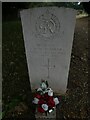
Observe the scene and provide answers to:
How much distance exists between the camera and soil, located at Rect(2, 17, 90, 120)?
14.8 feet

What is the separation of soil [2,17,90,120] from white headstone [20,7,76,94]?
0.34 meters

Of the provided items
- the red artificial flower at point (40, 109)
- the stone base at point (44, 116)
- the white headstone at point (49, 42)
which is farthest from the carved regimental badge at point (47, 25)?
the stone base at point (44, 116)

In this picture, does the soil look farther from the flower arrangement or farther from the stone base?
the flower arrangement

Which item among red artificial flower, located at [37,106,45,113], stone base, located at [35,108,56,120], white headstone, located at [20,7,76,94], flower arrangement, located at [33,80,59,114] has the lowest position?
stone base, located at [35,108,56,120]

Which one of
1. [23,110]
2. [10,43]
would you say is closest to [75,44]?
[10,43]

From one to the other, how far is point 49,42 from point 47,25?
0.31m

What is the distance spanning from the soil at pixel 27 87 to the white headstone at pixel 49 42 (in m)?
0.34

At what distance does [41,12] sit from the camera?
408 centimetres

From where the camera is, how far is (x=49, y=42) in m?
4.30

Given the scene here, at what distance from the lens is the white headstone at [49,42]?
13.4 feet

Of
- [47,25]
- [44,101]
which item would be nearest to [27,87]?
[44,101]

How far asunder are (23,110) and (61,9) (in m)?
1.94

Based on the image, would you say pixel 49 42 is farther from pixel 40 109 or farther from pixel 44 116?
pixel 44 116

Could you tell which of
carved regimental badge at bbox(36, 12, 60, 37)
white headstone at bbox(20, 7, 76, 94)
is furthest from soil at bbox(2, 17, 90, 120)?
carved regimental badge at bbox(36, 12, 60, 37)
